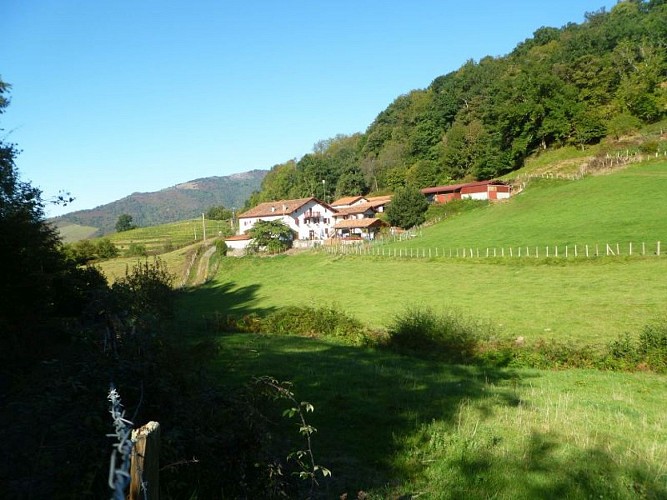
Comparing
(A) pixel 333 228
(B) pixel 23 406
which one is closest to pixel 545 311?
(B) pixel 23 406

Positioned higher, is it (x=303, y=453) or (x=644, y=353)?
(x=303, y=453)

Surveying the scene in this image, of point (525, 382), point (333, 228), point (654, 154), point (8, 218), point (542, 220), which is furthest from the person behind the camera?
point (333, 228)

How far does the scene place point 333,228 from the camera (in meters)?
88.6

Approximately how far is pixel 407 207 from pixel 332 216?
65.8ft

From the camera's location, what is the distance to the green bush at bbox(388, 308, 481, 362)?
15086 mm

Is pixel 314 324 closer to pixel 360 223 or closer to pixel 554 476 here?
pixel 554 476

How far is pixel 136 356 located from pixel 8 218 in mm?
9804

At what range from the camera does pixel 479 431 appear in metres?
7.19

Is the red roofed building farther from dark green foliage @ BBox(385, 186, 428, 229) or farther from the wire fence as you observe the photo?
the wire fence

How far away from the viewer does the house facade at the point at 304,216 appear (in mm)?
86250

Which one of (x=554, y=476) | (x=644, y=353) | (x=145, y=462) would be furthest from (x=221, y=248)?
(x=145, y=462)

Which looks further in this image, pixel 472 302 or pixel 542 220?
pixel 542 220

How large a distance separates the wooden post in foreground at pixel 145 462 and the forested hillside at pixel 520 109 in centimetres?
9071

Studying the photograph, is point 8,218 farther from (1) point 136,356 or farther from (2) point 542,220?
(2) point 542,220
